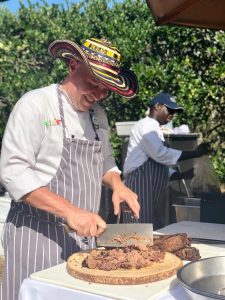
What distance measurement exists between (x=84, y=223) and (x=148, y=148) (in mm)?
2569

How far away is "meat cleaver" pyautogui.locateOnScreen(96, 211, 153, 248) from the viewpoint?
207 cm

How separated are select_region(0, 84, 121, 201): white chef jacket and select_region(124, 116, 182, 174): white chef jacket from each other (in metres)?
2.13

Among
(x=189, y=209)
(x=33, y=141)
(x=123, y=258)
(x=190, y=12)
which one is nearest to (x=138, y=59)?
(x=189, y=209)

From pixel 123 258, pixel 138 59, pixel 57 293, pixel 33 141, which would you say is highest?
pixel 138 59

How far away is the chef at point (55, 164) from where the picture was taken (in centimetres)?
211

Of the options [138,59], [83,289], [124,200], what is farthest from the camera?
[138,59]

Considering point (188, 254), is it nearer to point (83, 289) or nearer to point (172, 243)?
point (172, 243)

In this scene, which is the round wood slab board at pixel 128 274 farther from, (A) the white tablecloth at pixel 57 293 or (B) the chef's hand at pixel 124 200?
(B) the chef's hand at pixel 124 200

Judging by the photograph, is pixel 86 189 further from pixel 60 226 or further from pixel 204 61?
pixel 204 61

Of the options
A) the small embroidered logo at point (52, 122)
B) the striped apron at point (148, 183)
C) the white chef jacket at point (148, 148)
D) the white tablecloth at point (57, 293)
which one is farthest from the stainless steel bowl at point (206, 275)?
the striped apron at point (148, 183)

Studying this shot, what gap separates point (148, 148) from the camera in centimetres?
445

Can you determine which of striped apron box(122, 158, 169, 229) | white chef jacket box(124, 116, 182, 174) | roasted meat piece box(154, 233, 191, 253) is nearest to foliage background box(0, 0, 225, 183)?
striped apron box(122, 158, 169, 229)

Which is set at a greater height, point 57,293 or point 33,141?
point 33,141

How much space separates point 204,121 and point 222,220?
14.1 feet
